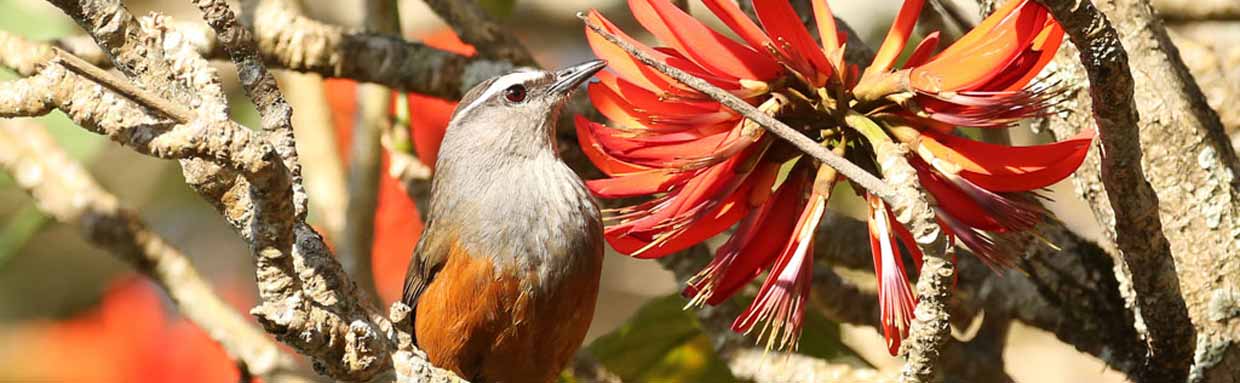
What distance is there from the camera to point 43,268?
6836mm

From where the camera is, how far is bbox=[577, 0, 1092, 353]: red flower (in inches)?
69.5

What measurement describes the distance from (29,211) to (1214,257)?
3018mm

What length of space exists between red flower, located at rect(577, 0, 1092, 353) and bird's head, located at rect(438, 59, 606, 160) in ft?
3.46

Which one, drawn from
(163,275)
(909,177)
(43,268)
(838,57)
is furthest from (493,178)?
(43,268)

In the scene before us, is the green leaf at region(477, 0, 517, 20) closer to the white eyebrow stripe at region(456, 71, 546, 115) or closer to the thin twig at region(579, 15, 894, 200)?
the white eyebrow stripe at region(456, 71, 546, 115)

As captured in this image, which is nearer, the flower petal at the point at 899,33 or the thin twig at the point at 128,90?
the thin twig at the point at 128,90

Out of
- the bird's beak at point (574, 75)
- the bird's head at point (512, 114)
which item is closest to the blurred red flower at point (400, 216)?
the bird's head at point (512, 114)

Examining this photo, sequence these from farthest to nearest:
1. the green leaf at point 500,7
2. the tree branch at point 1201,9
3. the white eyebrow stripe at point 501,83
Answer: the green leaf at point 500,7, the tree branch at point 1201,9, the white eyebrow stripe at point 501,83

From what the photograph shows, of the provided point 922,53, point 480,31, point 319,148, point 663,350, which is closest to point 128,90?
point 922,53

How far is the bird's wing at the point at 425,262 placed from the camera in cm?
303

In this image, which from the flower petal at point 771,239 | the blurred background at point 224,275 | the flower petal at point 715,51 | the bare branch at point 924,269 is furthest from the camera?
the blurred background at point 224,275

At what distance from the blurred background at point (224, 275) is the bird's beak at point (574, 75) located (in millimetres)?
506

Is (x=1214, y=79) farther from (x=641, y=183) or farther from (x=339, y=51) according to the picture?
(x=339, y=51)

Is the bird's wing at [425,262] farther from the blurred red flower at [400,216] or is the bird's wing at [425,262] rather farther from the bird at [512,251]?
the blurred red flower at [400,216]
